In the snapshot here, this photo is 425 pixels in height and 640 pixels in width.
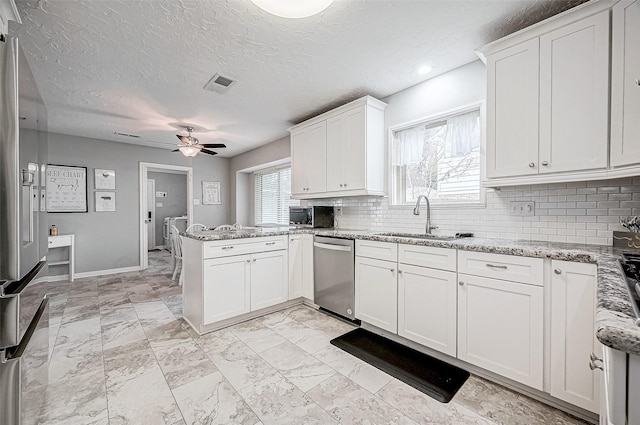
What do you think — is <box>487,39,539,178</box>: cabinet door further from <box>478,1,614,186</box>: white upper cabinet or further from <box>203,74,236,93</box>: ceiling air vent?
<box>203,74,236,93</box>: ceiling air vent

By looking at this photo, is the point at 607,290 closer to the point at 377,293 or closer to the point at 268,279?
the point at 377,293

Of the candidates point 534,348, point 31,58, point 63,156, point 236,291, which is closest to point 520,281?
point 534,348

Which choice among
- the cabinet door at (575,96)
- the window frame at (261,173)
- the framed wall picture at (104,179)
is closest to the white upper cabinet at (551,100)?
the cabinet door at (575,96)

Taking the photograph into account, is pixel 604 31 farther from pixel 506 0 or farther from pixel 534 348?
pixel 534 348

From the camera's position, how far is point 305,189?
3662 mm

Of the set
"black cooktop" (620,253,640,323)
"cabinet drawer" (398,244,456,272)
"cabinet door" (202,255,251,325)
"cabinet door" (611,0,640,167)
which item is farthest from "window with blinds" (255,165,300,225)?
"black cooktop" (620,253,640,323)

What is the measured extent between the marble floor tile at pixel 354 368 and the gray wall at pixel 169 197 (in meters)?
7.53

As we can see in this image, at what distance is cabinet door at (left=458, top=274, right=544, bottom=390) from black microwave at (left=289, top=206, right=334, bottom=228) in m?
2.03

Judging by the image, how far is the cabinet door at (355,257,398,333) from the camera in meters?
2.38

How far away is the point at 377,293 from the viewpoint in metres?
2.51

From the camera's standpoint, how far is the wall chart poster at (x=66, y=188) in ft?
14.6

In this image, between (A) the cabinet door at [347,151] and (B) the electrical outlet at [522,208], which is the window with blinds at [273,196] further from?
(B) the electrical outlet at [522,208]

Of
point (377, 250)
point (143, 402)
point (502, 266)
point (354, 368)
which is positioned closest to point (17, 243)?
point (143, 402)

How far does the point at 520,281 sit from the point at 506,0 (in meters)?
1.75
